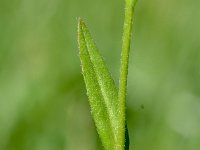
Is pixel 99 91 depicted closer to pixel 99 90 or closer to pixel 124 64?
pixel 99 90

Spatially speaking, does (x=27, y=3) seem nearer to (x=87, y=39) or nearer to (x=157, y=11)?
(x=157, y=11)

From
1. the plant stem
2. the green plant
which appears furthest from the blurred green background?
the plant stem

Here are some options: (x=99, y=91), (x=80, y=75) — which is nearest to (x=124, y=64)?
(x=99, y=91)

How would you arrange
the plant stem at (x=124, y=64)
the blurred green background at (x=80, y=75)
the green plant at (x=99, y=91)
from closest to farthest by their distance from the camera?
the plant stem at (x=124, y=64) < the green plant at (x=99, y=91) < the blurred green background at (x=80, y=75)

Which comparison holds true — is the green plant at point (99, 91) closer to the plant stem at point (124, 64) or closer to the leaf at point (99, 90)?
the leaf at point (99, 90)

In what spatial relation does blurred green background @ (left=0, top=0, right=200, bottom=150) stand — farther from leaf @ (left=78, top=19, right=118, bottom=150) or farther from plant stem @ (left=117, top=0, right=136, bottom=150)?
plant stem @ (left=117, top=0, right=136, bottom=150)

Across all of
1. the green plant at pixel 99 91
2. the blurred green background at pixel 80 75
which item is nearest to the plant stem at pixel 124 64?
the green plant at pixel 99 91
